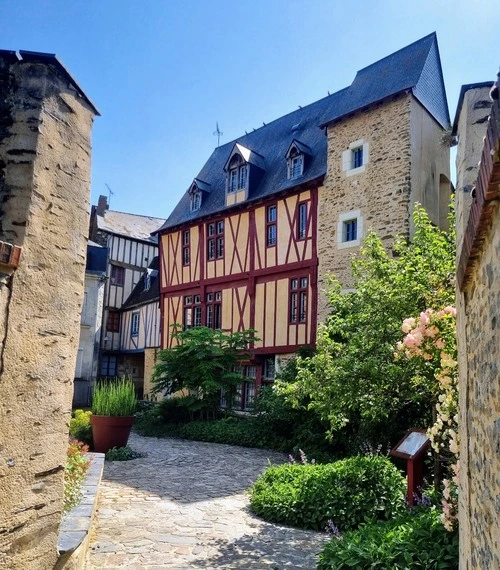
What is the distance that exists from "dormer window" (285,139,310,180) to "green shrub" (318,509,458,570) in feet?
39.1

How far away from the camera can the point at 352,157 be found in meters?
13.4

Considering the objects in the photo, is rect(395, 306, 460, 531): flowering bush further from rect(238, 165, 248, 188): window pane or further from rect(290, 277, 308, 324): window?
rect(238, 165, 248, 188): window pane

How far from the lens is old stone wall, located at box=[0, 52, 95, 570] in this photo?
260cm

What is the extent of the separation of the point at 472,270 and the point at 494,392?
30.2 inches

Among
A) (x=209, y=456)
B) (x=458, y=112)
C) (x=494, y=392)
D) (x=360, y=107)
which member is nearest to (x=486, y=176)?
(x=494, y=392)

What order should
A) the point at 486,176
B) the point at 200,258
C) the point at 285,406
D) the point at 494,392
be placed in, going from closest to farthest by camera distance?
the point at 486,176
the point at 494,392
the point at 285,406
the point at 200,258

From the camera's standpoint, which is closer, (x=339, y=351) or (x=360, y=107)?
(x=339, y=351)

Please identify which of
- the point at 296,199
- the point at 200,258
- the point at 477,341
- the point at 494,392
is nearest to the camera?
the point at 494,392

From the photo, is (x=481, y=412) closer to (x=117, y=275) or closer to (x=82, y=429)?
(x=82, y=429)

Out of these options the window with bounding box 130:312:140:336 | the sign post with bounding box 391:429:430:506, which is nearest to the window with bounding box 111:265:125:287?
the window with bounding box 130:312:140:336

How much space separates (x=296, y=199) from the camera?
14.4 m

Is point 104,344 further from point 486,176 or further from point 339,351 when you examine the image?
point 486,176

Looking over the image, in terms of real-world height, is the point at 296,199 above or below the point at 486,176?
above

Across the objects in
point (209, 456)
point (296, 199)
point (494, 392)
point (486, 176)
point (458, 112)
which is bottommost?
point (209, 456)
